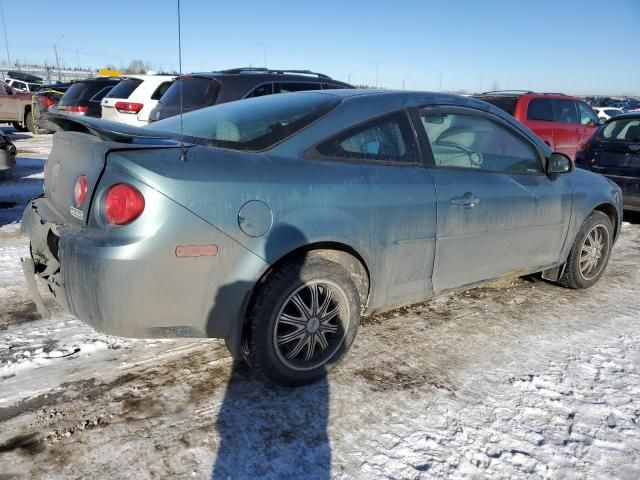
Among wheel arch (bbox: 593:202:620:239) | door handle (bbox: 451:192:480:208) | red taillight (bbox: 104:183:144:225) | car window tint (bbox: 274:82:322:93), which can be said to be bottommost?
wheel arch (bbox: 593:202:620:239)

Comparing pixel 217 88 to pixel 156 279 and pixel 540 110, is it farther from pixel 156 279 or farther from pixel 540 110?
pixel 540 110

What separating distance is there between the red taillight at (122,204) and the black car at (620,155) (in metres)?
6.39

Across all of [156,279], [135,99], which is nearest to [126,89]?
[135,99]

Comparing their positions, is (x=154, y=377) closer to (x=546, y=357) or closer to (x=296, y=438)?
(x=296, y=438)

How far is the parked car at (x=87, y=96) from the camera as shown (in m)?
12.9

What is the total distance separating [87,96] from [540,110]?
10.4 meters

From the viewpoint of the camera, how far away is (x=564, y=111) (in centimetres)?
1067

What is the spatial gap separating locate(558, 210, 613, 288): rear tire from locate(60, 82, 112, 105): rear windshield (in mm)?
12171

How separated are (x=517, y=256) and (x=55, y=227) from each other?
3.01 meters

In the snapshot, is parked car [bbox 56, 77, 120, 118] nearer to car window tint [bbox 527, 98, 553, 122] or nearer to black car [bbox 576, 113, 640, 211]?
car window tint [bbox 527, 98, 553, 122]

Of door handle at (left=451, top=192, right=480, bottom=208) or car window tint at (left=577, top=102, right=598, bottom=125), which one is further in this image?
car window tint at (left=577, top=102, right=598, bottom=125)

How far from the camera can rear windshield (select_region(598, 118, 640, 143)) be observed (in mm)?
7012

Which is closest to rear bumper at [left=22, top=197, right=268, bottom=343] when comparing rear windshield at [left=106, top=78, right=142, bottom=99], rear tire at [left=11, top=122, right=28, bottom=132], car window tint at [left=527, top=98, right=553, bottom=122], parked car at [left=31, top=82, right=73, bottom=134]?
parked car at [left=31, top=82, right=73, bottom=134]

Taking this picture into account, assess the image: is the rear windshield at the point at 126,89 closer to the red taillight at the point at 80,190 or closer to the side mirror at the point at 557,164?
the red taillight at the point at 80,190
